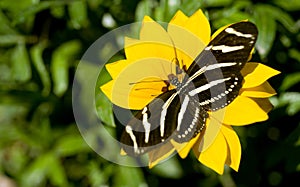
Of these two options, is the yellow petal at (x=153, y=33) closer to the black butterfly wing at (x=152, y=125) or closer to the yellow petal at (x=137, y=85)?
the yellow petal at (x=137, y=85)

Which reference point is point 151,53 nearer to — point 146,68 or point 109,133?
point 146,68

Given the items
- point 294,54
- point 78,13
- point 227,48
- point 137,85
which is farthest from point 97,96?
point 294,54

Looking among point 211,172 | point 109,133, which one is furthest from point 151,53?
point 211,172

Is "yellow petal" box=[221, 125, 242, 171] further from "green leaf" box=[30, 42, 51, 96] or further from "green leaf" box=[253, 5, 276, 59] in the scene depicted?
"green leaf" box=[30, 42, 51, 96]

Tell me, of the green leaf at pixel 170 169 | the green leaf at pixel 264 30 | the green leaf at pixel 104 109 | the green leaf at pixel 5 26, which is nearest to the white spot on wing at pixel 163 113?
the green leaf at pixel 104 109

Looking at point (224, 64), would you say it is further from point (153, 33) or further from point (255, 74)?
point (153, 33)

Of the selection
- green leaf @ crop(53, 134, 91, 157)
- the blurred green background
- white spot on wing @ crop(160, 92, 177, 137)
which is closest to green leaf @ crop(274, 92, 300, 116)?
the blurred green background
